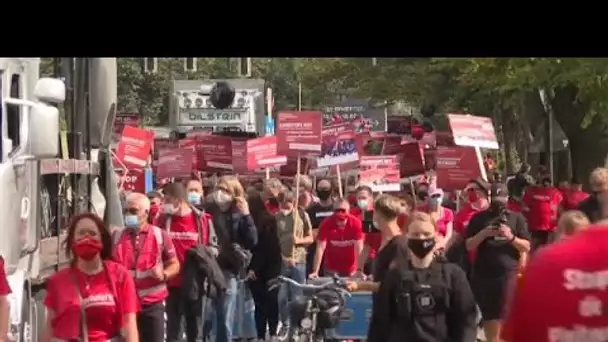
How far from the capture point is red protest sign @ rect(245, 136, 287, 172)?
2447cm

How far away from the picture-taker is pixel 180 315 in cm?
1370

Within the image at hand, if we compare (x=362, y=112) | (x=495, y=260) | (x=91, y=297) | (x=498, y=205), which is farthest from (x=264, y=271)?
(x=362, y=112)

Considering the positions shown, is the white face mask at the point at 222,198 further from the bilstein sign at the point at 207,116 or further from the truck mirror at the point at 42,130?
the bilstein sign at the point at 207,116

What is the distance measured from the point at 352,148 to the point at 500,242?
10.9 meters

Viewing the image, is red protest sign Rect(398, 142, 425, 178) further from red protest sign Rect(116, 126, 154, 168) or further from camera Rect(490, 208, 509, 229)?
camera Rect(490, 208, 509, 229)

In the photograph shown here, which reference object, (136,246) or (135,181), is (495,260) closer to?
(136,246)

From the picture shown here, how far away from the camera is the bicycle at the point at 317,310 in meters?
13.1

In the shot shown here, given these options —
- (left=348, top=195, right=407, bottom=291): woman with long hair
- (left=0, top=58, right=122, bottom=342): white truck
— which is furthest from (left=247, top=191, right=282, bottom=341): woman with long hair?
(left=0, top=58, right=122, bottom=342): white truck

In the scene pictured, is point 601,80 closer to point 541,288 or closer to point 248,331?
point 248,331

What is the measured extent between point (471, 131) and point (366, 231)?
9.83 ft

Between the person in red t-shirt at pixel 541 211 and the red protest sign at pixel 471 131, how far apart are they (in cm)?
92

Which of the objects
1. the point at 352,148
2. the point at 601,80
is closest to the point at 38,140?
the point at 352,148
